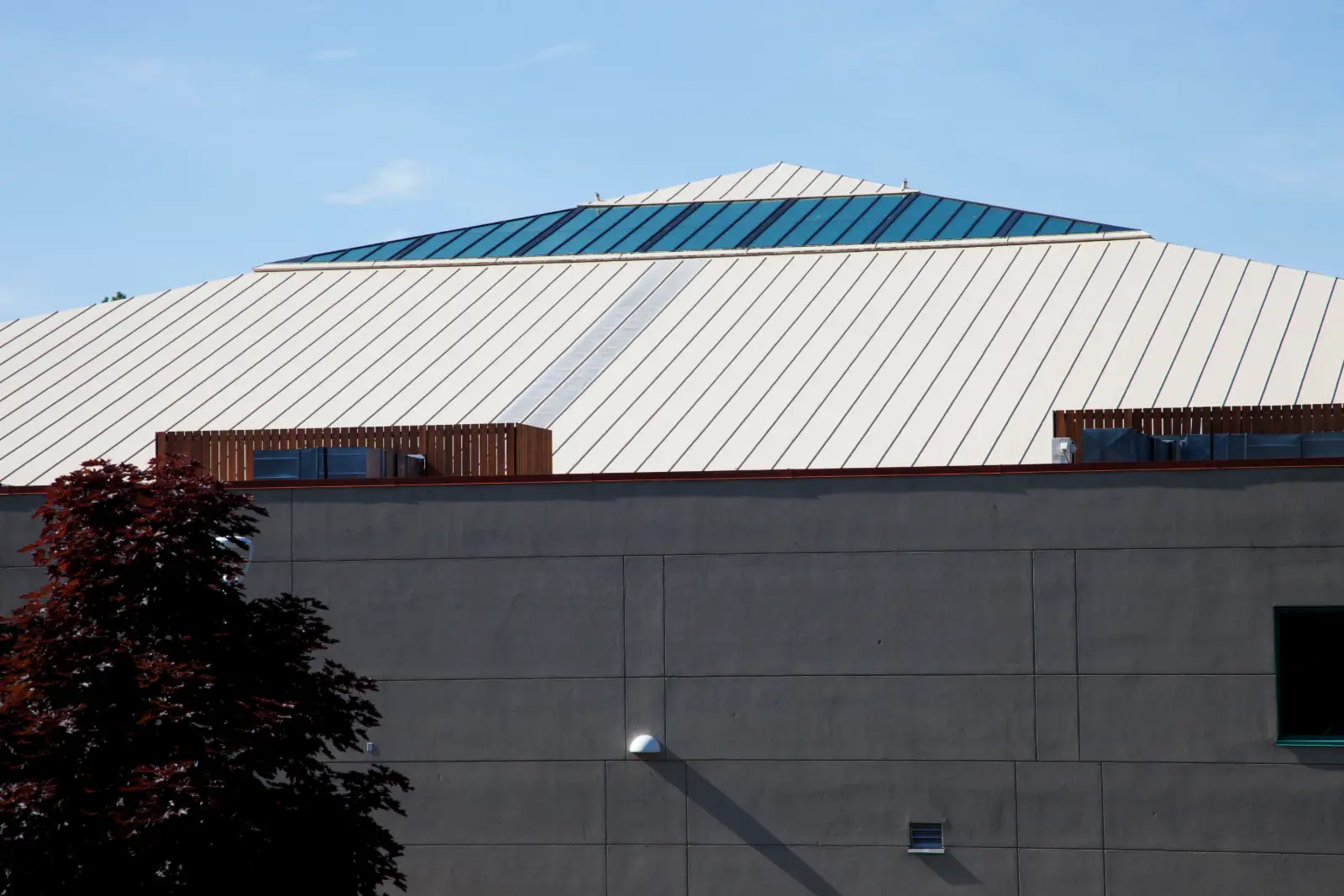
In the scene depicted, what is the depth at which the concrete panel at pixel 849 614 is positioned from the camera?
55.3 feet

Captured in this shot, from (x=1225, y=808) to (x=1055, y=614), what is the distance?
8.87ft

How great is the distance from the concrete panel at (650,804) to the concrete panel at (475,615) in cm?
119

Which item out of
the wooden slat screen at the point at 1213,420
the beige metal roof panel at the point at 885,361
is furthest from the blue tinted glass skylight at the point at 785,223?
the wooden slat screen at the point at 1213,420

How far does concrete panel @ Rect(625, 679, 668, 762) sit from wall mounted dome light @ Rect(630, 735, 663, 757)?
7 cm

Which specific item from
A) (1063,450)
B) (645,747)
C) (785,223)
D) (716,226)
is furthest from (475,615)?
(785,223)

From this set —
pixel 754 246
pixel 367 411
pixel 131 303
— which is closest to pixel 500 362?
pixel 367 411

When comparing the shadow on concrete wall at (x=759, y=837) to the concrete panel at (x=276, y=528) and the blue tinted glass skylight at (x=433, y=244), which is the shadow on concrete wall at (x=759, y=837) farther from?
the blue tinted glass skylight at (x=433, y=244)

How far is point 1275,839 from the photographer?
633 inches

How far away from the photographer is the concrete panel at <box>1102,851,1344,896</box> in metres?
16.0

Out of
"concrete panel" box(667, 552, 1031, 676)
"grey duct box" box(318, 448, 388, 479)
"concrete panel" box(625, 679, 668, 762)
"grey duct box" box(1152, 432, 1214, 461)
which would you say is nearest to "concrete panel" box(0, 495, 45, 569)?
"grey duct box" box(318, 448, 388, 479)

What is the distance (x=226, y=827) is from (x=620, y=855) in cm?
551

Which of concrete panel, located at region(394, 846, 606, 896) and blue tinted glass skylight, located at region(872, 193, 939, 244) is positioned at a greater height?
blue tinted glass skylight, located at region(872, 193, 939, 244)

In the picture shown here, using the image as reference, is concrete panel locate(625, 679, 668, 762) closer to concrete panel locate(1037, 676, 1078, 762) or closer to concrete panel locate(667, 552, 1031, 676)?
concrete panel locate(667, 552, 1031, 676)

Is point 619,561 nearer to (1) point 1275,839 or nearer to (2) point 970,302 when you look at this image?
(1) point 1275,839
